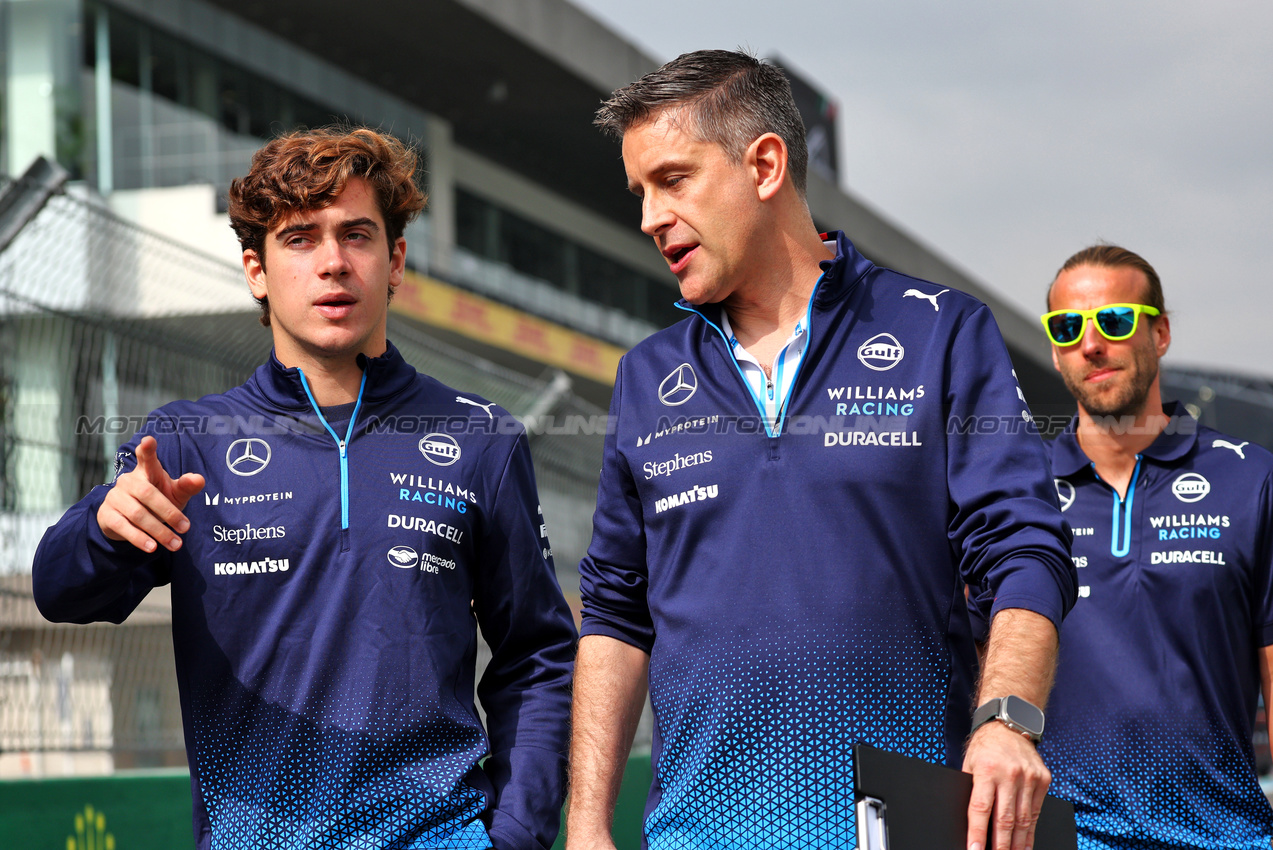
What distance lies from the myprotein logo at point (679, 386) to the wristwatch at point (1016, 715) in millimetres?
853

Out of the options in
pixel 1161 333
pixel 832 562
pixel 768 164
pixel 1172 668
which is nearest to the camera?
pixel 832 562

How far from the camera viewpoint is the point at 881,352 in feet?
8.35

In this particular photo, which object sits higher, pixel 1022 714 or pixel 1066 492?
pixel 1066 492

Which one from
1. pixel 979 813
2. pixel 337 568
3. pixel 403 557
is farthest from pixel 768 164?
pixel 979 813

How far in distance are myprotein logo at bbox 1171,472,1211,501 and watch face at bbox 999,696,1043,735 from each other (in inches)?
82.1

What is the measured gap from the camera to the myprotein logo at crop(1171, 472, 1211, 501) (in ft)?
12.8

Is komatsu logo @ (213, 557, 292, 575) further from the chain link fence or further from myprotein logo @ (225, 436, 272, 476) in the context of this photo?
the chain link fence

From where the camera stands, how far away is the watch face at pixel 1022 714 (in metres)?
2.05

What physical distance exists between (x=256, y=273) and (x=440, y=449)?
2.00 ft

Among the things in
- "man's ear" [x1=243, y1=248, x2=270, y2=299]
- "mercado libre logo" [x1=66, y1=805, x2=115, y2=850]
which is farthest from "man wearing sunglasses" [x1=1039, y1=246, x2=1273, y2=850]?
"mercado libre logo" [x1=66, y1=805, x2=115, y2=850]

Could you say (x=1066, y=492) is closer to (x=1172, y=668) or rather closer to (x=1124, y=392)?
(x=1124, y=392)

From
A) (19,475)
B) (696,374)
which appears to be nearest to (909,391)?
(696,374)

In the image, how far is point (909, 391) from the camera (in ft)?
8.13

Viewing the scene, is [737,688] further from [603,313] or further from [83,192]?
[603,313]
